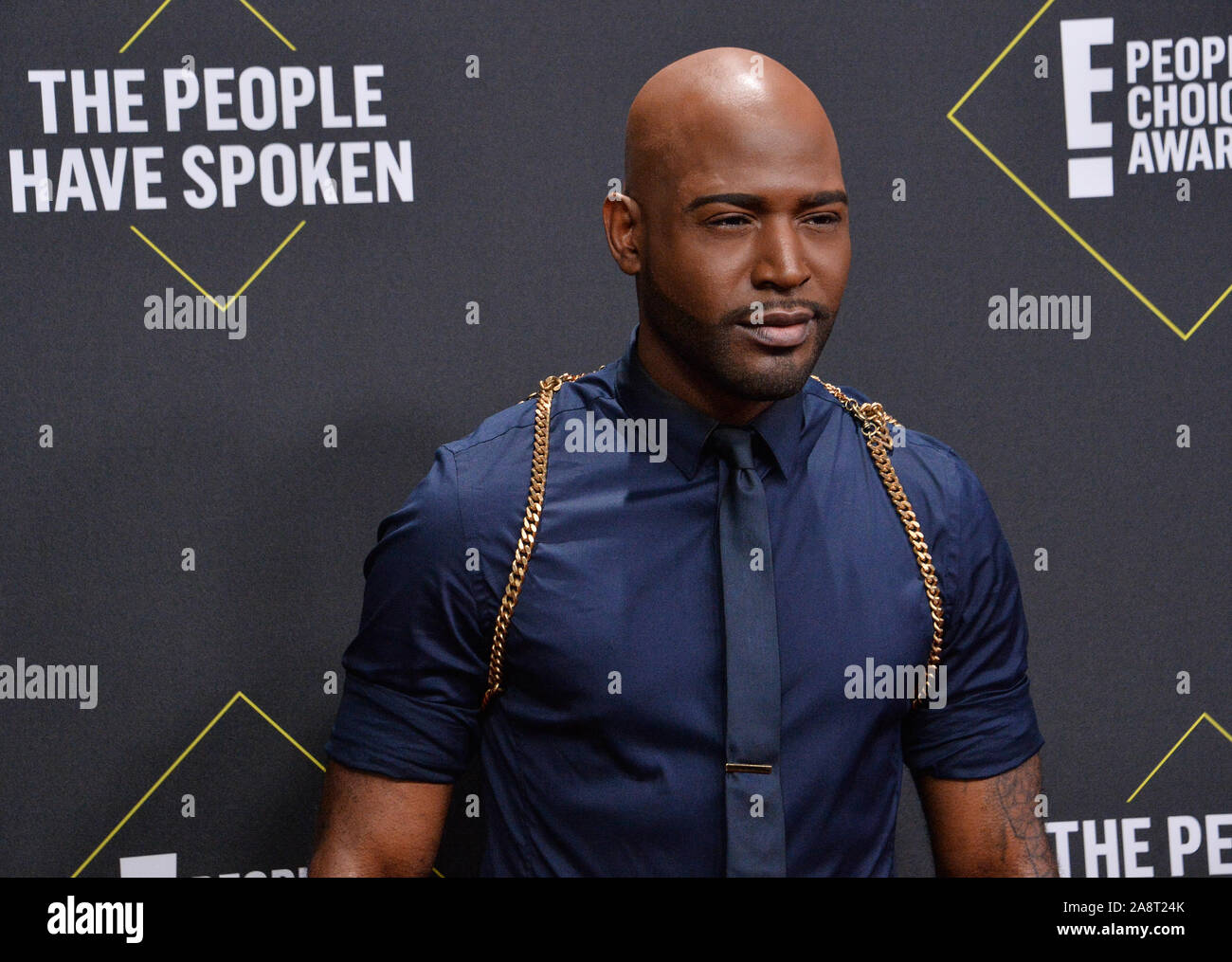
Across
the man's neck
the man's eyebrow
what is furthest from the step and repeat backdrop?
the man's eyebrow

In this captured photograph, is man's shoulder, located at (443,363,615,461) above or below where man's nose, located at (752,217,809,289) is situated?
below

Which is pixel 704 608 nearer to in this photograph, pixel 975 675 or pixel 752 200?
pixel 975 675

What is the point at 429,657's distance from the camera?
4.24 ft

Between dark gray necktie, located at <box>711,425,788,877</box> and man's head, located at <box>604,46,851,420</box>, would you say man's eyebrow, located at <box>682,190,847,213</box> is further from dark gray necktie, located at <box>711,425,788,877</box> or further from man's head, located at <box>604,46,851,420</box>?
dark gray necktie, located at <box>711,425,788,877</box>

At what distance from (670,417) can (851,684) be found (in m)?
0.33

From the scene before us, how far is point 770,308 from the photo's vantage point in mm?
1227

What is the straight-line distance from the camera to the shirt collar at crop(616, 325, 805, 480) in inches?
52.2

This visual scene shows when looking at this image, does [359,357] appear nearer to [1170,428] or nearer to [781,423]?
[781,423]

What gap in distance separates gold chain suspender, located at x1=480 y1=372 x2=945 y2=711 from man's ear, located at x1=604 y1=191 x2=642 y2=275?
190 millimetres

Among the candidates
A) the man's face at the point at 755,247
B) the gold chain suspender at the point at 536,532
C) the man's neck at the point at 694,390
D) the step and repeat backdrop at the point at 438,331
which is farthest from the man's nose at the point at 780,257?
the step and repeat backdrop at the point at 438,331

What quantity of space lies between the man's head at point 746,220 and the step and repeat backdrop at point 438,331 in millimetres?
507
